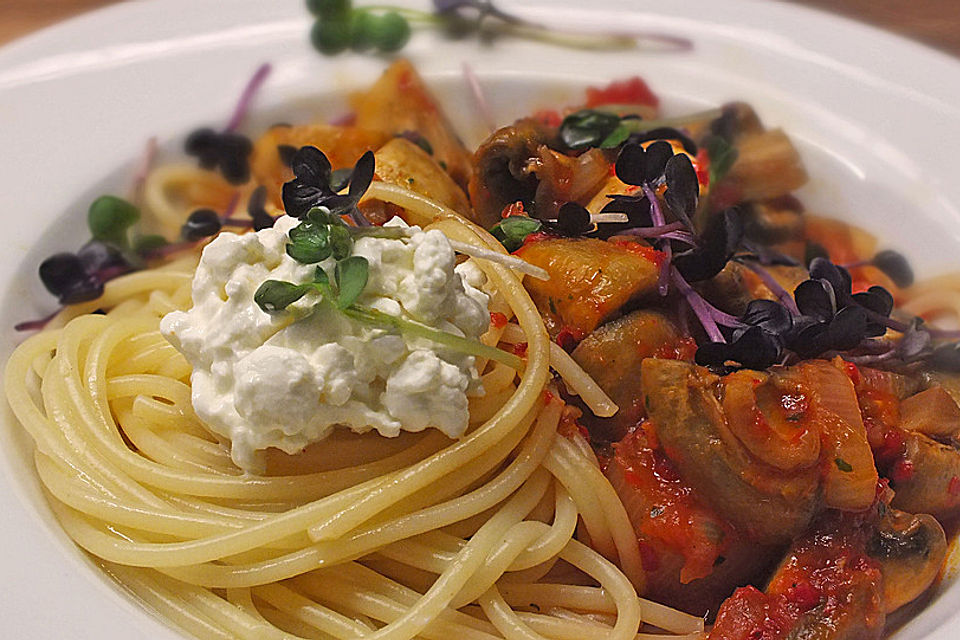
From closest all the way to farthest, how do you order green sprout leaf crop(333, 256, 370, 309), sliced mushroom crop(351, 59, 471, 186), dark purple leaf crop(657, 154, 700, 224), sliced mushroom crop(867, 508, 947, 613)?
green sprout leaf crop(333, 256, 370, 309)
sliced mushroom crop(867, 508, 947, 613)
dark purple leaf crop(657, 154, 700, 224)
sliced mushroom crop(351, 59, 471, 186)

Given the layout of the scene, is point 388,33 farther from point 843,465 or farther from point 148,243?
point 843,465

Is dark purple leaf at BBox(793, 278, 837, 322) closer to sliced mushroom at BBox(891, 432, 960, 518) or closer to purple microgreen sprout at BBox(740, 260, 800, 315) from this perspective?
purple microgreen sprout at BBox(740, 260, 800, 315)


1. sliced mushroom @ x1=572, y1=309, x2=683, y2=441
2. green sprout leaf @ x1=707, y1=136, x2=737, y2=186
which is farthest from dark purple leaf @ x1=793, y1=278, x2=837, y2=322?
green sprout leaf @ x1=707, y1=136, x2=737, y2=186

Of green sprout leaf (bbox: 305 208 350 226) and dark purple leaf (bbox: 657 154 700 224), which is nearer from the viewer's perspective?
green sprout leaf (bbox: 305 208 350 226)

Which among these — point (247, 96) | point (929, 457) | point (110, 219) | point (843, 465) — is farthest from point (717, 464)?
point (247, 96)

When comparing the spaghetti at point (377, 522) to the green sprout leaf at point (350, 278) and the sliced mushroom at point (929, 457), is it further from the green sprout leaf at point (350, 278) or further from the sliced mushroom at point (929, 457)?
the sliced mushroom at point (929, 457)
